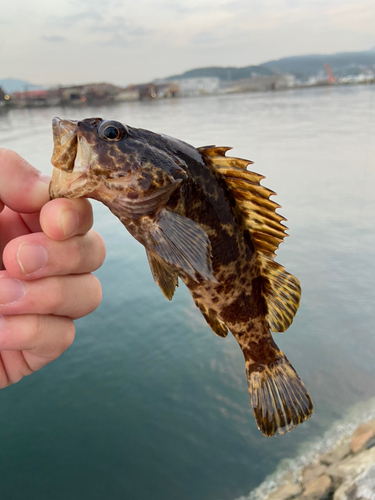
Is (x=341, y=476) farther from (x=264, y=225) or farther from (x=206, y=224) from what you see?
(x=206, y=224)

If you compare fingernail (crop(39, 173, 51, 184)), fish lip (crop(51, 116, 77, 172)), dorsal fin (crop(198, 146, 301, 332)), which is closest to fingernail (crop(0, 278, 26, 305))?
fingernail (crop(39, 173, 51, 184))

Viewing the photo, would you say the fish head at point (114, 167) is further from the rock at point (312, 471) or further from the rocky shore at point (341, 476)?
the rock at point (312, 471)

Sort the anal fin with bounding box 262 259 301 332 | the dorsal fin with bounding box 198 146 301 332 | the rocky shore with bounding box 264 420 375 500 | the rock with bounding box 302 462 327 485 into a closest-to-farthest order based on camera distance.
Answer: the dorsal fin with bounding box 198 146 301 332 < the anal fin with bounding box 262 259 301 332 < the rocky shore with bounding box 264 420 375 500 < the rock with bounding box 302 462 327 485

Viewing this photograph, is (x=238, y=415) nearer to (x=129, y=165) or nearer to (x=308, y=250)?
(x=308, y=250)

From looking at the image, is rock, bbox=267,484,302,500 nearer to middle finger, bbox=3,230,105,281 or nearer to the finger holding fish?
the finger holding fish

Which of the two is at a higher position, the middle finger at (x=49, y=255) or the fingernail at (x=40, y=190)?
the fingernail at (x=40, y=190)

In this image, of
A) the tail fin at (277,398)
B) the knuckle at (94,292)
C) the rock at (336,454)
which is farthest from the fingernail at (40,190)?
the rock at (336,454)

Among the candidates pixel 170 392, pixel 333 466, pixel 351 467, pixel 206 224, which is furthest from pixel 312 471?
pixel 206 224
